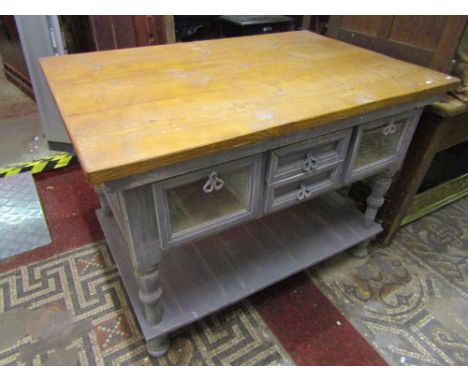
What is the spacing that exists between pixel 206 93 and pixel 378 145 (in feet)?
1.83

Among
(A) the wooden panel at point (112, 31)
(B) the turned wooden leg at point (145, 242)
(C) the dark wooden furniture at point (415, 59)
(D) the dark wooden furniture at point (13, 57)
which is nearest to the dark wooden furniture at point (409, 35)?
(C) the dark wooden furniture at point (415, 59)

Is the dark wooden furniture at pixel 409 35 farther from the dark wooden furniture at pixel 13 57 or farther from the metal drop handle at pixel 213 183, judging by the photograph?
the dark wooden furniture at pixel 13 57

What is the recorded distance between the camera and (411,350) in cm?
108

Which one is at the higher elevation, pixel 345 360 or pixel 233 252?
pixel 233 252

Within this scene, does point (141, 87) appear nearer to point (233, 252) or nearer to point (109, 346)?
point (233, 252)

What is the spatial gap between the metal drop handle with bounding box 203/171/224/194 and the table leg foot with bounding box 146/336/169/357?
50cm

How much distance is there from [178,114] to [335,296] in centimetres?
86

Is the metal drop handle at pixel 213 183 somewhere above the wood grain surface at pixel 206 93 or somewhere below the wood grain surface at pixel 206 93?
below

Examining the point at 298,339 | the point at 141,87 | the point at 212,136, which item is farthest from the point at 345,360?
the point at 141,87

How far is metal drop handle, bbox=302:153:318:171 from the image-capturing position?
87 centimetres

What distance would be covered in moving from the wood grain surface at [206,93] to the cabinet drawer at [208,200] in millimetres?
91

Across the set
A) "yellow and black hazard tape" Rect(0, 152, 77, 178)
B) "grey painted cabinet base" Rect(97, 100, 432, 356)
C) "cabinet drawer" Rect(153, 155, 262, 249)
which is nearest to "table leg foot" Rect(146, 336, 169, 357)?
"grey painted cabinet base" Rect(97, 100, 432, 356)

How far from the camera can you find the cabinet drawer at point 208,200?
2.46ft

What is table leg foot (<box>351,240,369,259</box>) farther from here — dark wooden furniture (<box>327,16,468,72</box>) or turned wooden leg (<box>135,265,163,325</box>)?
turned wooden leg (<box>135,265,163,325</box>)
